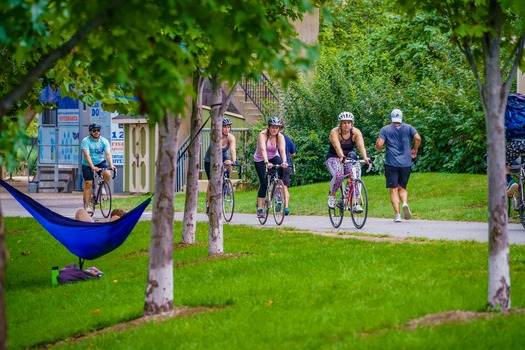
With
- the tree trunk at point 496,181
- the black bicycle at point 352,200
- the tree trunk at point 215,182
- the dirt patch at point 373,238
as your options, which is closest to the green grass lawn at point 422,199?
the black bicycle at point 352,200

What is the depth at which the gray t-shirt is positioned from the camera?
56.7ft

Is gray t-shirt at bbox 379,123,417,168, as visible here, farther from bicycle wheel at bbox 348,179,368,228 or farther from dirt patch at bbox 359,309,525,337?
dirt patch at bbox 359,309,525,337

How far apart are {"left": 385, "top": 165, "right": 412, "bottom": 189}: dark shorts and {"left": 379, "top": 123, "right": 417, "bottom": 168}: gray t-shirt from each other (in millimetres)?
72

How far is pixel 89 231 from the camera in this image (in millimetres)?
11359

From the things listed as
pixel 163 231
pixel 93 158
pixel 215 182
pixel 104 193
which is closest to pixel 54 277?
pixel 215 182

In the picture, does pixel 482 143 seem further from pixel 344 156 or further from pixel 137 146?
pixel 137 146

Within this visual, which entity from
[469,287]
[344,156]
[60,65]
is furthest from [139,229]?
[469,287]

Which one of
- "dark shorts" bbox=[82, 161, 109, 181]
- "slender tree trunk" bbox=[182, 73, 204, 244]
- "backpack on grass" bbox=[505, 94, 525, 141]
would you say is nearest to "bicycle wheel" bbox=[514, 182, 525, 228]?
"backpack on grass" bbox=[505, 94, 525, 141]

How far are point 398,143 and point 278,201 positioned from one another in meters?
2.12

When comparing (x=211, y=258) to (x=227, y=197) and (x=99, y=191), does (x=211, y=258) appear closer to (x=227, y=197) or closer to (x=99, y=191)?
(x=227, y=197)

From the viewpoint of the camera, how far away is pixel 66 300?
10398 mm

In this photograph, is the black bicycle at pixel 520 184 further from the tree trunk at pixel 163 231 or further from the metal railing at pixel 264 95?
the metal railing at pixel 264 95

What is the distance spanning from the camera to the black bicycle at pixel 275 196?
17.3 m

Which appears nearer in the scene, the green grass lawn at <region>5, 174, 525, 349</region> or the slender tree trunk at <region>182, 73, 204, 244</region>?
the green grass lawn at <region>5, 174, 525, 349</region>
